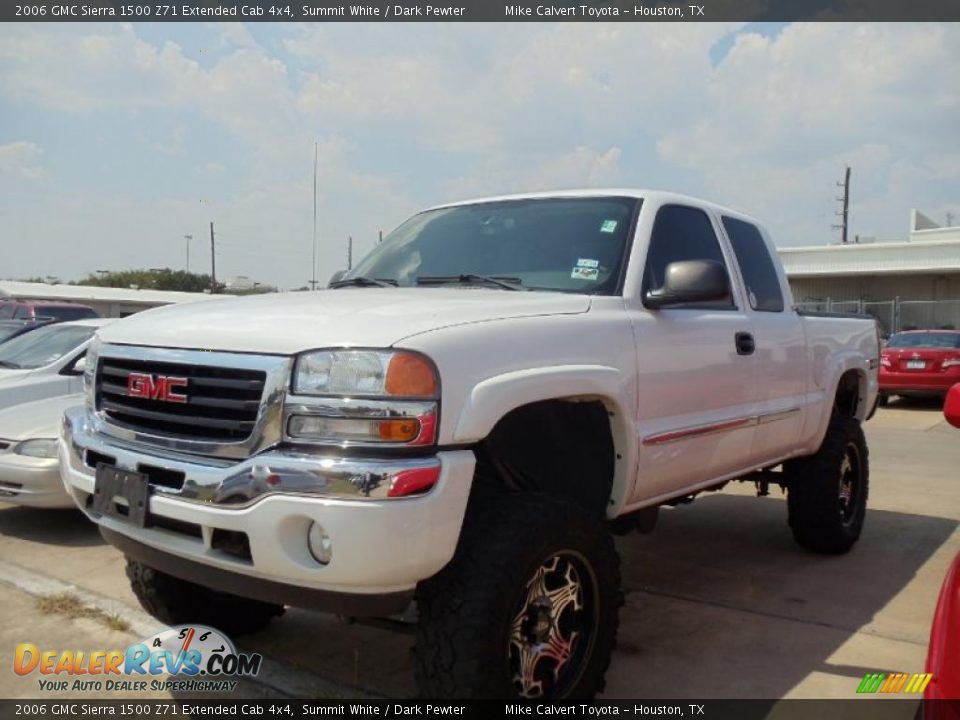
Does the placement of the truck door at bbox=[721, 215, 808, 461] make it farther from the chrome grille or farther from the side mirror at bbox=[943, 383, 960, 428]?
the chrome grille

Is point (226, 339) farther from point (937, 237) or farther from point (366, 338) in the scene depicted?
point (937, 237)

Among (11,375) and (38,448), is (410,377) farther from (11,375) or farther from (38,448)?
(11,375)

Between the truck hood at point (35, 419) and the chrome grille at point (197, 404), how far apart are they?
3043mm

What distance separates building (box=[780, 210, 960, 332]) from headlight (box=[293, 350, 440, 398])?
2744 centimetres

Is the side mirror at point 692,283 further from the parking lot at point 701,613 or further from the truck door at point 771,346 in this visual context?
the parking lot at point 701,613

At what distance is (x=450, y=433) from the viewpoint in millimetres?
2531

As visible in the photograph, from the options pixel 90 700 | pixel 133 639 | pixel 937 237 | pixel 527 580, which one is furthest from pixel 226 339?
pixel 937 237

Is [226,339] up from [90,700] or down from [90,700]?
up

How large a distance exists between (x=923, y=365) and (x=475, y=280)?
13.4 metres

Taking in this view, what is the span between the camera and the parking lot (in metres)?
3.52

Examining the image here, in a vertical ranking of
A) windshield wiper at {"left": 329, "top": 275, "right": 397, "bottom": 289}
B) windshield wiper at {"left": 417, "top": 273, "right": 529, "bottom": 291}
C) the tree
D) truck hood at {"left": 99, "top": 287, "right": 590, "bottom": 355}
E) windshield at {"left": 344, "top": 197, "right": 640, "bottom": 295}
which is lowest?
the tree

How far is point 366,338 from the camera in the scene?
8.35 ft

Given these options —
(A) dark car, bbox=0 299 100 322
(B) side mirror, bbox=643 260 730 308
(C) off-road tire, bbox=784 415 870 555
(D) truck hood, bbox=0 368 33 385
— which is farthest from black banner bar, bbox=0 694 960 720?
(A) dark car, bbox=0 299 100 322

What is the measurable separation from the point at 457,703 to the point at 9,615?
9.24 feet
